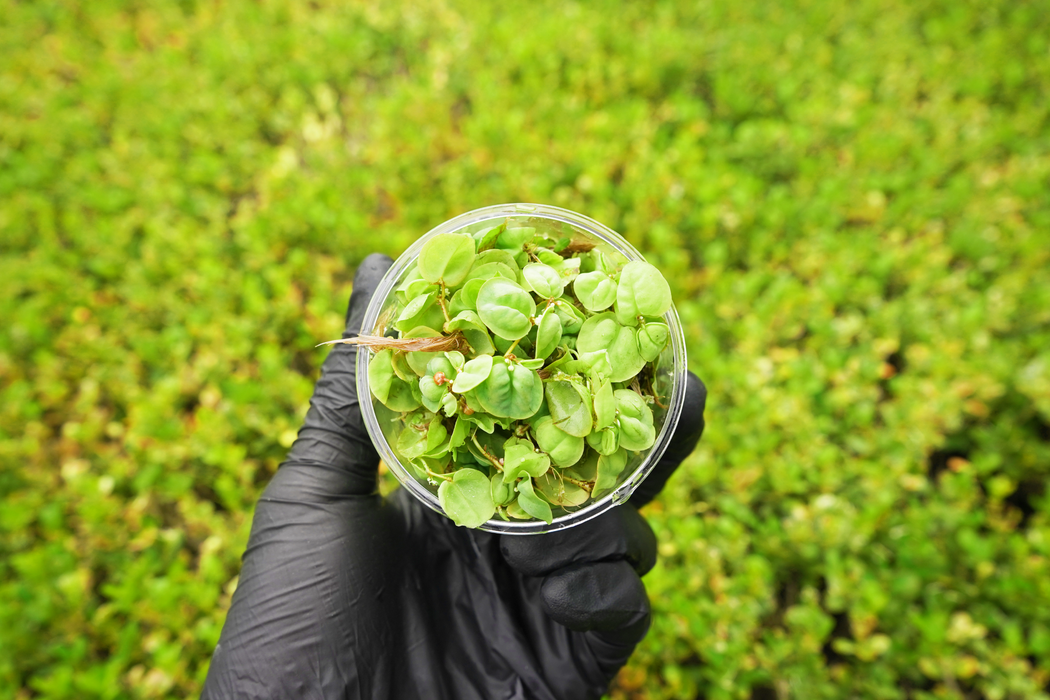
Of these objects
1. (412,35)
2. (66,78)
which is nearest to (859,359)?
(412,35)

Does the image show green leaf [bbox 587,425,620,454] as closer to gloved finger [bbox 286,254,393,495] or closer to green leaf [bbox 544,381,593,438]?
green leaf [bbox 544,381,593,438]

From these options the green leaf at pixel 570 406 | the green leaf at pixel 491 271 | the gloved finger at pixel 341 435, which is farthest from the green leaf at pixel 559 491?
the gloved finger at pixel 341 435

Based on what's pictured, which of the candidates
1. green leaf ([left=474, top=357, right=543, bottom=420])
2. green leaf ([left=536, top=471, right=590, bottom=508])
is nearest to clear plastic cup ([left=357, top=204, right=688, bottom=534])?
green leaf ([left=536, top=471, right=590, bottom=508])

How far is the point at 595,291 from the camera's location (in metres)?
0.78

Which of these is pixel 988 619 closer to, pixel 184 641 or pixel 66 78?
pixel 184 641

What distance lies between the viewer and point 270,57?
253 cm

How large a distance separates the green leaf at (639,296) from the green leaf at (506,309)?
5.9 inches

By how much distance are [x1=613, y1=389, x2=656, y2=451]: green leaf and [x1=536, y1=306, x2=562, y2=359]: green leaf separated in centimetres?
14

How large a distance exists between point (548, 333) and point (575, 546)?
1.83ft

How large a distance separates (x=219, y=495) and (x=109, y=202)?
4.32ft

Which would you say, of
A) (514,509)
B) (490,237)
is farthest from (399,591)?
(490,237)

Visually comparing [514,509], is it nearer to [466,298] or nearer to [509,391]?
[509,391]

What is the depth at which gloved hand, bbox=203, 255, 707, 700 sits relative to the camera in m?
1.05

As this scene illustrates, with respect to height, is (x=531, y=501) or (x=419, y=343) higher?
(x=419, y=343)
